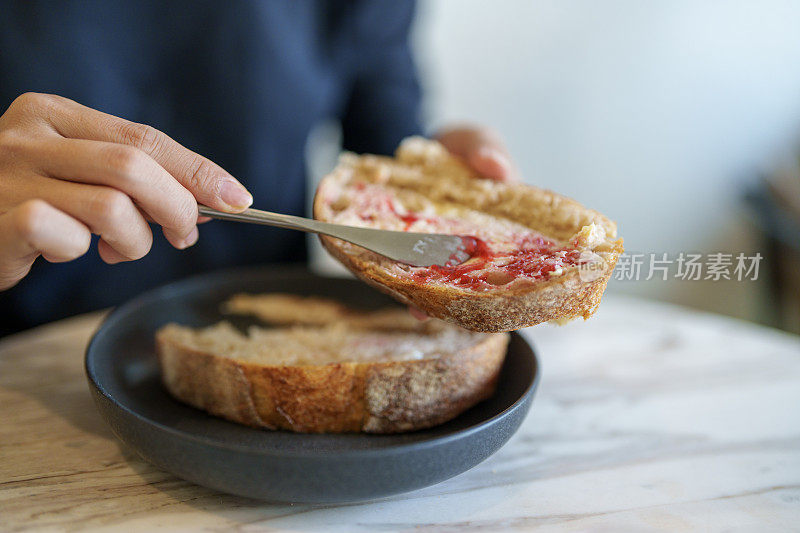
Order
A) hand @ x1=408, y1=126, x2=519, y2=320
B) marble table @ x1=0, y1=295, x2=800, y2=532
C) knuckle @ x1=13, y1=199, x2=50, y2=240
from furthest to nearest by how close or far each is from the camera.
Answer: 1. hand @ x1=408, y1=126, x2=519, y2=320
2. marble table @ x1=0, y1=295, x2=800, y2=532
3. knuckle @ x1=13, y1=199, x2=50, y2=240

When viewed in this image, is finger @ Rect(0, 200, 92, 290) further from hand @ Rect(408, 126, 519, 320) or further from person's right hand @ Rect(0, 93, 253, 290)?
hand @ Rect(408, 126, 519, 320)

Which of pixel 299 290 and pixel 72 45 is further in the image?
pixel 299 290

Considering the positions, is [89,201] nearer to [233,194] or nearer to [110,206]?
[110,206]

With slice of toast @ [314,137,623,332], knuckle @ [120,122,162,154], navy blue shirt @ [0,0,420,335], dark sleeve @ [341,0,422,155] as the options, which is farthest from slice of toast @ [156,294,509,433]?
dark sleeve @ [341,0,422,155]

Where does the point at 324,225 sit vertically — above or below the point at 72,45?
below

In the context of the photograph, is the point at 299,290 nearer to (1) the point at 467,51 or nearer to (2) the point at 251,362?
(2) the point at 251,362

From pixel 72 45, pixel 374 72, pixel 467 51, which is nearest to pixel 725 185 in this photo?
pixel 467 51

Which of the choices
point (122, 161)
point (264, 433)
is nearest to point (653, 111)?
point (264, 433)
